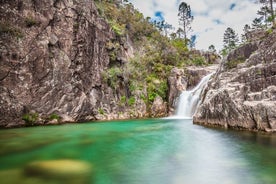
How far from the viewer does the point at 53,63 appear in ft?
70.2

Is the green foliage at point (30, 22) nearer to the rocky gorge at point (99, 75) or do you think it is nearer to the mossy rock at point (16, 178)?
the rocky gorge at point (99, 75)

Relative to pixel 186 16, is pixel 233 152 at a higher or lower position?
lower

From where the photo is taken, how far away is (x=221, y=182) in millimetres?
5281

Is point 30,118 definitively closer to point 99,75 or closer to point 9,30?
point 9,30

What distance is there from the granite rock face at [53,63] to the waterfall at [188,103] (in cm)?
598

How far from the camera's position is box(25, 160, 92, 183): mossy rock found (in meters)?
5.43

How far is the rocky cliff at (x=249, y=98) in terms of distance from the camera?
11.4m

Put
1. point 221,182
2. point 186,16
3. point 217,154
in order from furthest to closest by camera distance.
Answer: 1. point 186,16
2. point 217,154
3. point 221,182

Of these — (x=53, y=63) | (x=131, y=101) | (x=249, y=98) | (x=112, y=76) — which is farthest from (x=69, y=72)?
(x=249, y=98)

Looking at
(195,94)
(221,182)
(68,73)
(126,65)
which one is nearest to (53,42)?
(68,73)

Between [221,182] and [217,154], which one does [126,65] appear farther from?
[221,182]

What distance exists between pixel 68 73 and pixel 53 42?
3292 mm

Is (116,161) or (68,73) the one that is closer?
(116,161)

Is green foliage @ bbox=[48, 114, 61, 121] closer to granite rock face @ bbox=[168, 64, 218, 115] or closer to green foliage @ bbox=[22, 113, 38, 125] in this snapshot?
green foliage @ bbox=[22, 113, 38, 125]
